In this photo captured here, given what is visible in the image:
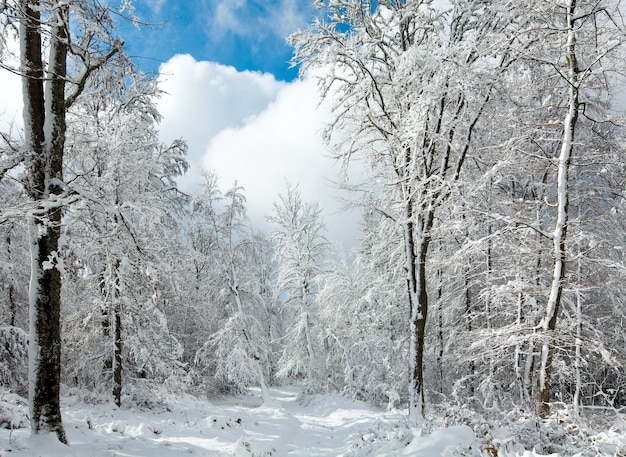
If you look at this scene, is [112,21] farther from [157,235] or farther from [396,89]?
[157,235]

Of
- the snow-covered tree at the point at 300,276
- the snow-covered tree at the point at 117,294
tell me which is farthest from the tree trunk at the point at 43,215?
the snow-covered tree at the point at 300,276

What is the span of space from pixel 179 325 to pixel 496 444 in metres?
16.0

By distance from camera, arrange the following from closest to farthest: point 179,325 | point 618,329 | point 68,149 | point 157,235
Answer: point 68,149, point 618,329, point 157,235, point 179,325

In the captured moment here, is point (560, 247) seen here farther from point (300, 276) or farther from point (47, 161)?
point (300, 276)

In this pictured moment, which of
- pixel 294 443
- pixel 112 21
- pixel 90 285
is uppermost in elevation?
pixel 112 21

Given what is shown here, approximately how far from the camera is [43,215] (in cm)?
510

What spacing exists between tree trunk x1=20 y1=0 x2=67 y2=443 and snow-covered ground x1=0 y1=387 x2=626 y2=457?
1.75 feet

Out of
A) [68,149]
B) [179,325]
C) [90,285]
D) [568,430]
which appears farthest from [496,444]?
[179,325]

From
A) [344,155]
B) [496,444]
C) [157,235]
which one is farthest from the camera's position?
[157,235]

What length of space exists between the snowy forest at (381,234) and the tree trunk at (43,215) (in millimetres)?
29

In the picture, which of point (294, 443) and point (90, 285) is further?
point (90, 285)

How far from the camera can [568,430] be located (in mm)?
4789

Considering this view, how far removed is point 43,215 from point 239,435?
6.22 m

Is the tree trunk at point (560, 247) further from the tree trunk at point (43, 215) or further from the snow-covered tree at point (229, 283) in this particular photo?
the snow-covered tree at point (229, 283)
